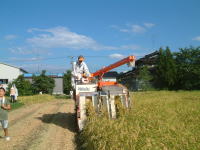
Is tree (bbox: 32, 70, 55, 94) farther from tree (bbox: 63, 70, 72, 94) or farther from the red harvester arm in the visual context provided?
the red harvester arm

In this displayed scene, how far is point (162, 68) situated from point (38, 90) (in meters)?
19.9

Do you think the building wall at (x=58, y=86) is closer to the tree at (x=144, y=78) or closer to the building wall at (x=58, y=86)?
the building wall at (x=58, y=86)

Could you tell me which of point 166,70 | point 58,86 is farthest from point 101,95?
point 58,86

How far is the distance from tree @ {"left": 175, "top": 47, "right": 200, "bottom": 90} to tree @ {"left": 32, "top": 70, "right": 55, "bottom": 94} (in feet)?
65.9

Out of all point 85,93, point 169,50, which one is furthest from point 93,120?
point 169,50

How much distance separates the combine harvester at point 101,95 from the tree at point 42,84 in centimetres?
3430

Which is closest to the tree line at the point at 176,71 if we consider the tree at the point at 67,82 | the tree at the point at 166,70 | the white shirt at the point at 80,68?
the tree at the point at 166,70

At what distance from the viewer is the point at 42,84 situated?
42.5m

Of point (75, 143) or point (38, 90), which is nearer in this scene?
point (75, 143)

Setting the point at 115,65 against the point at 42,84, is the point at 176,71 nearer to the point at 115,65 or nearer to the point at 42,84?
the point at 42,84

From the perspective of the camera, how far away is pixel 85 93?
8.58 m

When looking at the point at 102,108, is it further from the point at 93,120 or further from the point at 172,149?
the point at 172,149

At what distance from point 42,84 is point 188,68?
22.3 meters

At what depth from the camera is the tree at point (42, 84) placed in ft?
140
